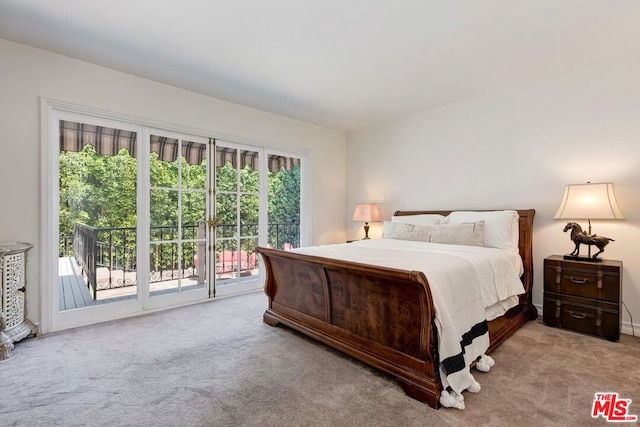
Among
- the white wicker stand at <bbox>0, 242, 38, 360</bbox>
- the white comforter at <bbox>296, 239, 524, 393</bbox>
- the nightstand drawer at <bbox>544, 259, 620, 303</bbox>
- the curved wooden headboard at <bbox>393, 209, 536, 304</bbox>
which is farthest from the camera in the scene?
the curved wooden headboard at <bbox>393, 209, 536, 304</bbox>

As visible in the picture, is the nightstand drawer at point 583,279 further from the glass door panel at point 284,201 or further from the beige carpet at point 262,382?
the glass door panel at point 284,201

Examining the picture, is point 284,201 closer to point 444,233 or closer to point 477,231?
point 444,233

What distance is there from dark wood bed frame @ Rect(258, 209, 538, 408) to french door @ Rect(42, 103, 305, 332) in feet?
4.11

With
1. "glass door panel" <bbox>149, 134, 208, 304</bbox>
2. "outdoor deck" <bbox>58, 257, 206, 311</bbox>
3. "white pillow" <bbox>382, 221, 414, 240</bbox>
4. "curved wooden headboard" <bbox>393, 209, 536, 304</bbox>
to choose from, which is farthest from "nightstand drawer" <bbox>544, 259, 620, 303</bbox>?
"outdoor deck" <bbox>58, 257, 206, 311</bbox>

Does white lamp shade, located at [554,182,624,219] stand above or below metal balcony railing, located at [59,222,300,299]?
above

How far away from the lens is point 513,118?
3.40 metres

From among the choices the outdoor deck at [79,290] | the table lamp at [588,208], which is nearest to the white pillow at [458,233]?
the table lamp at [588,208]

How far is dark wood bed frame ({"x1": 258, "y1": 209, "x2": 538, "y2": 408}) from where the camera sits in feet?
5.71

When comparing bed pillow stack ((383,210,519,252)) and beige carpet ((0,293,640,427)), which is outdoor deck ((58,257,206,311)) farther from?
bed pillow stack ((383,210,519,252))

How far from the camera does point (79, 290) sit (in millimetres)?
3285

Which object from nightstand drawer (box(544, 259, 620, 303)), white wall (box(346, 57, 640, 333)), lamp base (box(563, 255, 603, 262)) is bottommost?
nightstand drawer (box(544, 259, 620, 303))

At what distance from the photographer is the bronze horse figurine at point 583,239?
266cm

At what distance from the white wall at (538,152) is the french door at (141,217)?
2219mm

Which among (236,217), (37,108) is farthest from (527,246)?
(37,108)
